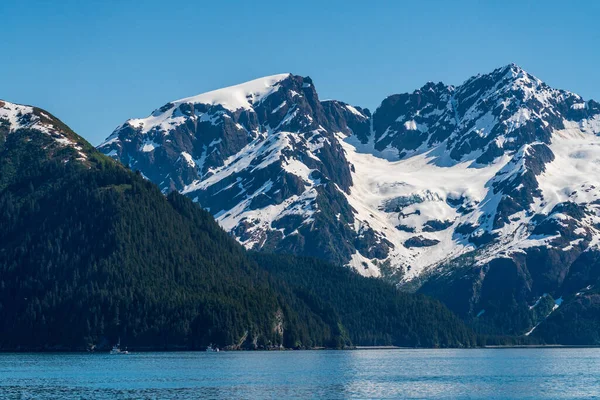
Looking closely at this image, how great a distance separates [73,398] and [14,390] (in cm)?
1757

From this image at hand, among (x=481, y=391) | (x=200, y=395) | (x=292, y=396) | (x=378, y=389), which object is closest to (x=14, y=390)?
(x=200, y=395)

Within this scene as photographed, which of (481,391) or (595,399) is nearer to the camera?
(595,399)

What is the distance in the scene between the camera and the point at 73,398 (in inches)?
6919

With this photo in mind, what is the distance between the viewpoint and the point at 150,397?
177 meters

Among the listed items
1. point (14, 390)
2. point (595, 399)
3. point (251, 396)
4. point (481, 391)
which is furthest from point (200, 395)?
point (595, 399)

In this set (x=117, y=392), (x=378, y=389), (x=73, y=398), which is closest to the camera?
(x=73, y=398)

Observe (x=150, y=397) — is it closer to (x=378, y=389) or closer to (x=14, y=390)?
(x=14, y=390)

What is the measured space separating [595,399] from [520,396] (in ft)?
40.6

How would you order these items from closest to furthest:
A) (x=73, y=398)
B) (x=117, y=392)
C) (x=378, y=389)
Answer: (x=73, y=398), (x=117, y=392), (x=378, y=389)

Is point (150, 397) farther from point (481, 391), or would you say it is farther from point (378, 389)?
point (481, 391)

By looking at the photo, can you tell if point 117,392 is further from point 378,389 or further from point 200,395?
point 378,389

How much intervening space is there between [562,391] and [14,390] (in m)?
90.2

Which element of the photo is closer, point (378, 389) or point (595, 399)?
point (595, 399)

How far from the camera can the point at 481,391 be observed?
197750 millimetres
